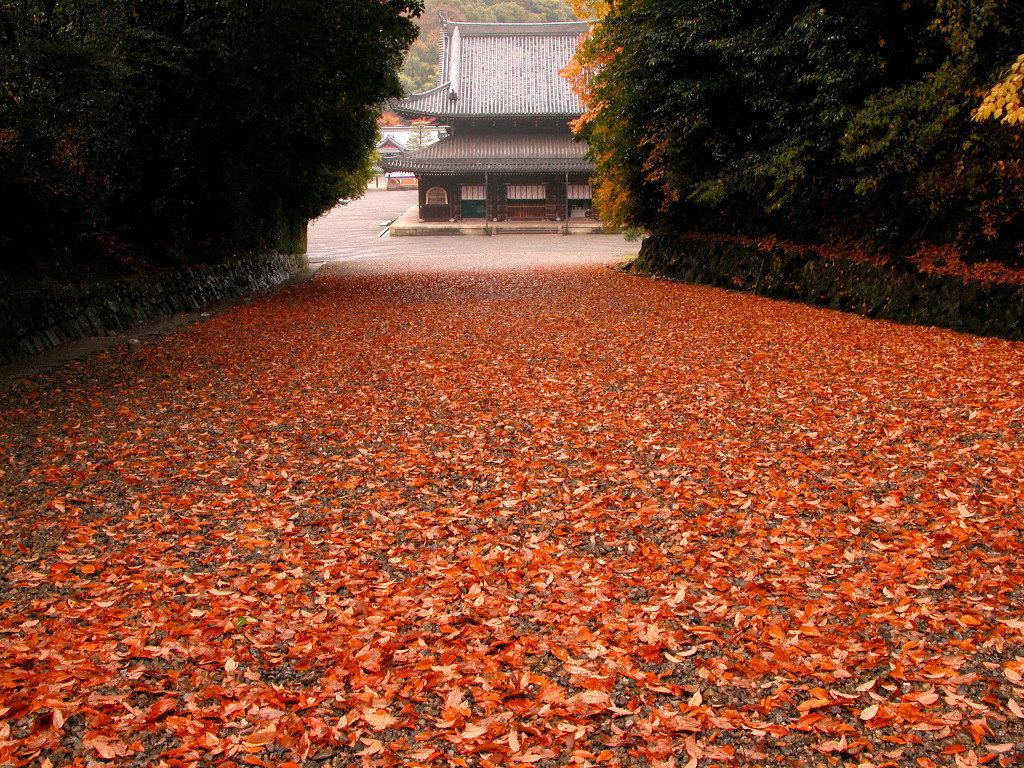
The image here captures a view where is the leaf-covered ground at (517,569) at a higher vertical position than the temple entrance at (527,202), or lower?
lower

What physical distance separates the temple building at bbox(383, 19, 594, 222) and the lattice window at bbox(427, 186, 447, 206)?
5 centimetres

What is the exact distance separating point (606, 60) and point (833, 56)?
8045 mm

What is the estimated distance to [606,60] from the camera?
59.6 feet

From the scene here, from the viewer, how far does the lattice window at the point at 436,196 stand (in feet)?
135

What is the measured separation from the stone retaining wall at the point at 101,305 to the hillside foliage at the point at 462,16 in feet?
211

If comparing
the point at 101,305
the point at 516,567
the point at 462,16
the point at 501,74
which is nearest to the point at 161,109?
the point at 101,305

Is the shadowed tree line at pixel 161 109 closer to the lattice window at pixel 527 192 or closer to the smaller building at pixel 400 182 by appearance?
the lattice window at pixel 527 192

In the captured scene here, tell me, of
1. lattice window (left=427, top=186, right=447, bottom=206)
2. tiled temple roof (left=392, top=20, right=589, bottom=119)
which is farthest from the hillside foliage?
lattice window (left=427, top=186, right=447, bottom=206)

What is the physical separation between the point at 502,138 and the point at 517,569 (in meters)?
39.6

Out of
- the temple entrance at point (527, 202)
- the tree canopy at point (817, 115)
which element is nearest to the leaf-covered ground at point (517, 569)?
the tree canopy at point (817, 115)

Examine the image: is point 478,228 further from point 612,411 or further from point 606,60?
point 612,411

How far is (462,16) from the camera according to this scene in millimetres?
75312

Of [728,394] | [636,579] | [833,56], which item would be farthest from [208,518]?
[833,56]

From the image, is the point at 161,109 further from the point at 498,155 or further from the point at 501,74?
the point at 501,74
